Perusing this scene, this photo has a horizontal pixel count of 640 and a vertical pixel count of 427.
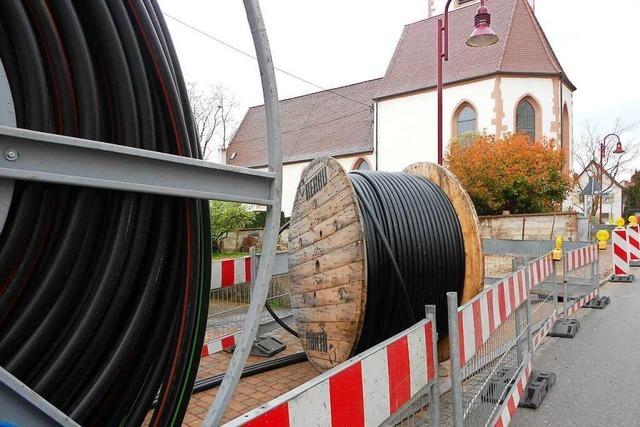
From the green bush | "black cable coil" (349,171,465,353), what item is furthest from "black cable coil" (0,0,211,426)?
the green bush

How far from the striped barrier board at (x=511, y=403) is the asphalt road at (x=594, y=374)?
0.29m

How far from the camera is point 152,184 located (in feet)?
4.55

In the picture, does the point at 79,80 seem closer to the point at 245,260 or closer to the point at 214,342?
the point at 214,342

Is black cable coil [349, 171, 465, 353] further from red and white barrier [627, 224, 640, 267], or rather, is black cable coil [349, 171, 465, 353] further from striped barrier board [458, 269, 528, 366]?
red and white barrier [627, 224, 640, 267]

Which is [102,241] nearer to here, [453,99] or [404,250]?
[404,250]

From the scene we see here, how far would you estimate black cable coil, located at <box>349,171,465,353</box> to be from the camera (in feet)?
12.2

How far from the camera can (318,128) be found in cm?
3384

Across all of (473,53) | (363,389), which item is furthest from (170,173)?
(473,53)

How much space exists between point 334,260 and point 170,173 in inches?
95.2

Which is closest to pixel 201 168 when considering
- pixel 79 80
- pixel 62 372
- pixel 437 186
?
pixel 79 80

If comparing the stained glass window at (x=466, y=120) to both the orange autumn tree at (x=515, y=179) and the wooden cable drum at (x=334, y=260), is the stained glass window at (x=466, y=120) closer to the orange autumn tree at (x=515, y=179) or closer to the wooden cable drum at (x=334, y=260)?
the orange autumn tree at (x=515, y=179)

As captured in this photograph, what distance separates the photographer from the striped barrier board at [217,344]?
4.43m

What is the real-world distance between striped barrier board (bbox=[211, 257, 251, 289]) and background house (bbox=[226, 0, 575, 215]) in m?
20.2

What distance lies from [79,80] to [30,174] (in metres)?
0.43
